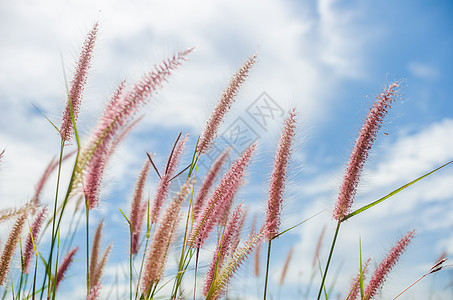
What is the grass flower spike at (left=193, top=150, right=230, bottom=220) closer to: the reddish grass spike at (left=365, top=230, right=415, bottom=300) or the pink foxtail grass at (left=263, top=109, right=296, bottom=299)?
the pink foxtail grass at (left=263, top=109, right=296, bottom=299)

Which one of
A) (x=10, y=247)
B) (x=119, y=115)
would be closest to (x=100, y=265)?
(x=10, y=247)

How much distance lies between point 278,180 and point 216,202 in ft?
1.57

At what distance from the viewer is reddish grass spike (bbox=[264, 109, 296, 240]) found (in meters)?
2.98

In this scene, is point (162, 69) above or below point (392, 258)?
above

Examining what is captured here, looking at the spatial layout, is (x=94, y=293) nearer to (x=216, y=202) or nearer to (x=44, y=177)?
(x=216, y=202)

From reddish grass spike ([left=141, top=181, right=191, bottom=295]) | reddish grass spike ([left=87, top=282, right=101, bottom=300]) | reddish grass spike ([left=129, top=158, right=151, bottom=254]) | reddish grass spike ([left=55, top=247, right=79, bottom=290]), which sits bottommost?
reddish grass spike ([left=87, top=282, right=101, bottom=300])

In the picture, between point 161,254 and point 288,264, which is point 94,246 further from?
point 288,264

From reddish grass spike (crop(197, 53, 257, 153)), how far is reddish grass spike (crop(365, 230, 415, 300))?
1.55m

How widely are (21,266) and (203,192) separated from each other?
155 centimetres

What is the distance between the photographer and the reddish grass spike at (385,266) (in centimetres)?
301

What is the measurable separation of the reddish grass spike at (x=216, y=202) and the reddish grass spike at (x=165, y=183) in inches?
15.1

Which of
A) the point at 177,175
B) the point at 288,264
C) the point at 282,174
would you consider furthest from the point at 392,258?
the point at 288,264

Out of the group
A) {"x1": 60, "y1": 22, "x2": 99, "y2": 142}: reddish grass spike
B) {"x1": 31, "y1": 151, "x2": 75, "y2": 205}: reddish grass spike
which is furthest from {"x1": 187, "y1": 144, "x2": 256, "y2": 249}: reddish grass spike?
{"x1": 31, "y1": 151, "x2": 75, "y2": 205}: reddish grass spike

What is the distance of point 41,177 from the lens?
4137mm
